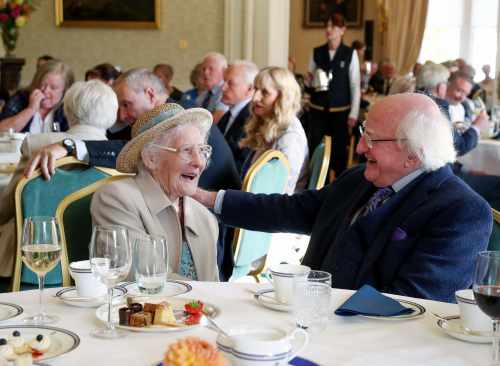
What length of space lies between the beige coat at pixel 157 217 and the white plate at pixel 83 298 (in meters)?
0.54

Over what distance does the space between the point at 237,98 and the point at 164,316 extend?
4.25m

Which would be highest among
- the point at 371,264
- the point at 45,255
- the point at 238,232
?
the point at 45,255

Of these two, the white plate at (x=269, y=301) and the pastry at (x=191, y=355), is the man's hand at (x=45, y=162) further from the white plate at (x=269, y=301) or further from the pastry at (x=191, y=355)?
the pastry at (x=191, y=355)

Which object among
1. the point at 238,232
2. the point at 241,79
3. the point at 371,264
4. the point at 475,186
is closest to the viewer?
the point at 371,264

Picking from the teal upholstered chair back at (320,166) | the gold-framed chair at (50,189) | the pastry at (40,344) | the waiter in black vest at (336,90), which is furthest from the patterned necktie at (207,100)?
the pastry at (40,344)

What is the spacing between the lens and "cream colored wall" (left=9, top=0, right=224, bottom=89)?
383 inches

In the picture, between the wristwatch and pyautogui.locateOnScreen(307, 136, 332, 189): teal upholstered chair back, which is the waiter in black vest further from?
the wristwatch

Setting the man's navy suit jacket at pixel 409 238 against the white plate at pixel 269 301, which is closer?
the white plate at pixel 269 301

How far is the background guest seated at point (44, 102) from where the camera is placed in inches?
229

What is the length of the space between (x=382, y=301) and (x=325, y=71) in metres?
7.80

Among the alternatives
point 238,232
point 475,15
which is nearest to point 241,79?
point 238,232

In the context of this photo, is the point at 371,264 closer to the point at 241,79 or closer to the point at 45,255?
the point at 45,255

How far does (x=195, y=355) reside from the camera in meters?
1.27

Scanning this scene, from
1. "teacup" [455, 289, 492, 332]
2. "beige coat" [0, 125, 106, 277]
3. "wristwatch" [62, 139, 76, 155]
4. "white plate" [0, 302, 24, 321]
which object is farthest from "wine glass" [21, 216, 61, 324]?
"beige coat" [0, 125, 106, 277]
